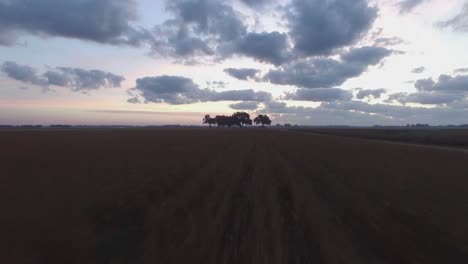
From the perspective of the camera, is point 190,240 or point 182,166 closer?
point 190,240

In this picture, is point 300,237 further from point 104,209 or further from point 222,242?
point 104,209

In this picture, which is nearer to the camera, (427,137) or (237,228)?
(237,228)

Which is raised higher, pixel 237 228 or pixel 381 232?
pixel 237 228

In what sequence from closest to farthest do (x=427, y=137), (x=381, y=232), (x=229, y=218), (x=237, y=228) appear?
(x=237, y=228)
(x=381, y=232)
(x=229, y=218)
(x=427, y=137)

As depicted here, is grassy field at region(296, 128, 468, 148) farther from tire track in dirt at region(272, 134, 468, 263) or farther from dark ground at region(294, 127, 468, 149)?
tire track in dirt at region(272, 134, 468, 263)

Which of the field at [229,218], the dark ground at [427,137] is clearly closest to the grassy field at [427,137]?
the dark ground at [427,137]

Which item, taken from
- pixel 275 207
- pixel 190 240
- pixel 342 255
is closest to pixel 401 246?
pixel 342 255

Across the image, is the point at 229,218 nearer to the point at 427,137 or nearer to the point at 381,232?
the point at 381,232

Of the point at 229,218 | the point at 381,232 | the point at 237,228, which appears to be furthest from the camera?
the point at 229,218

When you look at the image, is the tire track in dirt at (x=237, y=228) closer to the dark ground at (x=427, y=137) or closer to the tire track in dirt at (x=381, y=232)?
the tire track in dirt at (x=381, y=232)

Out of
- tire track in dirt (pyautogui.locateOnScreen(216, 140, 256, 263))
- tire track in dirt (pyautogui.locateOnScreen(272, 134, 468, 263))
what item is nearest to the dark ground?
tire track in dirt (pyautogui.locateOnScreen(272, 134, 468, 263))

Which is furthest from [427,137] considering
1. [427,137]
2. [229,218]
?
[229,218]
